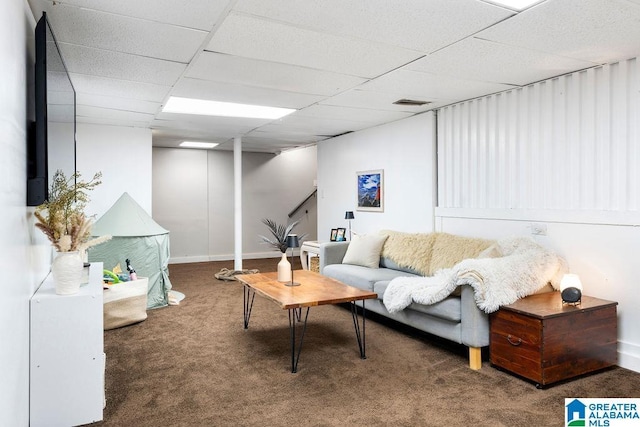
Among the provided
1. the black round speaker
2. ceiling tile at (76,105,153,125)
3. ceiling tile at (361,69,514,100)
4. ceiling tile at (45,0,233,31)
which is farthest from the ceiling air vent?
ceiling tile at (76,105,153,125)

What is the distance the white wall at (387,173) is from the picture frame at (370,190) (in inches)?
2.8

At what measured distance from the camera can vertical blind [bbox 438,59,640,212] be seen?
10.3 feet

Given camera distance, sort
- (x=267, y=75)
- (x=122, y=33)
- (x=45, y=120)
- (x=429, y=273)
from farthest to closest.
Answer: (x=429, y=273)
(x=267, y=75)
(x=122, y=33)
(x=45, y=120)

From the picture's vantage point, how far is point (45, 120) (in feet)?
6.77

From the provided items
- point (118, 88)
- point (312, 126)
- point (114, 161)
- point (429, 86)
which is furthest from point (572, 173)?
point (114, 161)

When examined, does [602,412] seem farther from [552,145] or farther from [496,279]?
[552,145]

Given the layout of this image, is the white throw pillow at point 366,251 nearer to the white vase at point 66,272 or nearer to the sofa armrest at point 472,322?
the sofa armrest at point 472,322

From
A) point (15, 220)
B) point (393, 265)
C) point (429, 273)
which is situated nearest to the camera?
point (15, 220)

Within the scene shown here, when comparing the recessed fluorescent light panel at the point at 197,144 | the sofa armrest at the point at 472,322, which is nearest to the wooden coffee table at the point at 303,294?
the sofa armrest at the point at 472,322

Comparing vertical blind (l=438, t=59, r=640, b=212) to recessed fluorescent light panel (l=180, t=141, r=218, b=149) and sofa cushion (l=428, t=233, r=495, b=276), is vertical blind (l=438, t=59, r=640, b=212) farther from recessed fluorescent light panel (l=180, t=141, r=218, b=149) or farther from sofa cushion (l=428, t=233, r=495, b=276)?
recessed fluorescent light panel (l=180, t=141, r=218, b=149)

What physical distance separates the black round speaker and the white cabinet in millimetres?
3047

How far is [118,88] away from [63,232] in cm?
194

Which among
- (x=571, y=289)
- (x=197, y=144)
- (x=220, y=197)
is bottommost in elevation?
(x=571, y=289)

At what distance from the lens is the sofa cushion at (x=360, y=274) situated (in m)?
4.28
